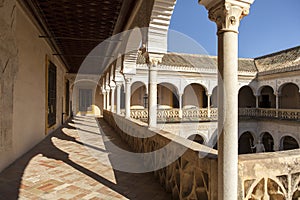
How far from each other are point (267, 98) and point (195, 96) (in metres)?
6.43

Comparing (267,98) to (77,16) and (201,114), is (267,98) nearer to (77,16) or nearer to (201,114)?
(201,114)

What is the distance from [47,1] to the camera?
4.54 meters

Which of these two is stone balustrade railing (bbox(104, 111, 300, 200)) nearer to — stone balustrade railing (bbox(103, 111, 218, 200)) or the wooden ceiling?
stone balustrade railing (bbox(103, 111, 218, 200))

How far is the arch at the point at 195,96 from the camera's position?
64.1ft

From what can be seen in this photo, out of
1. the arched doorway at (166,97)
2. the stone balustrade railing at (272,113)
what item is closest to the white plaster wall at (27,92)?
the arched doorway at (166,97)

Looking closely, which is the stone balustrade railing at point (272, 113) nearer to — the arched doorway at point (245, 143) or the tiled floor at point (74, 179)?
the arched doorway at point (245, 143)

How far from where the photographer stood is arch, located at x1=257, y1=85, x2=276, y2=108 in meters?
18.7

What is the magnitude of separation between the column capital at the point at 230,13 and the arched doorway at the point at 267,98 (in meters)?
18.6

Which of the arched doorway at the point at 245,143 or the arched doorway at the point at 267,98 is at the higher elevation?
the arched doorway at the point at 267,98

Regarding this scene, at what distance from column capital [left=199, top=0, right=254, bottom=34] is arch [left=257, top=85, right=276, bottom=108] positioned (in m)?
18.0

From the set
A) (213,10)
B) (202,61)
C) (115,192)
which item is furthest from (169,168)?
(202,61)

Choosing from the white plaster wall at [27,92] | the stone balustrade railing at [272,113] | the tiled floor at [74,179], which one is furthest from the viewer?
the stone balustrade railing at [272,113]

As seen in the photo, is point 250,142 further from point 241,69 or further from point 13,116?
point 13,116

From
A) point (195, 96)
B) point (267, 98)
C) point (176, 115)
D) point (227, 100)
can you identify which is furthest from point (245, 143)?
point (227, 100)
